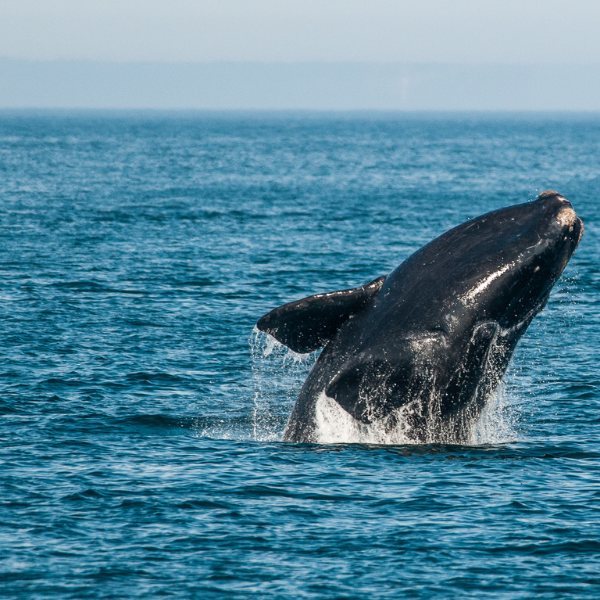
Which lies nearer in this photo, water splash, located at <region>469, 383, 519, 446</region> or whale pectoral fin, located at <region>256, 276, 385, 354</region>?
whale pectoral fin, located at <region>256, 276, 385, 354</region>

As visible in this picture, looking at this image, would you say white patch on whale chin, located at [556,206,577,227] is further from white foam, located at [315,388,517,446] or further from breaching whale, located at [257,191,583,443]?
white foam, located at [315,388,517,446]

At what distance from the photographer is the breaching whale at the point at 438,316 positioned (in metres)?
17.3

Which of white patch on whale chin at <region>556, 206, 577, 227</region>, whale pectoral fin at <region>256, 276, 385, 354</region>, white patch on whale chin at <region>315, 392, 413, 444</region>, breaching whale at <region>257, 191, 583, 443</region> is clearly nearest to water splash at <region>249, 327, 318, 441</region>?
whale pectoral fin at <region>256, 276, 385, 354</region>

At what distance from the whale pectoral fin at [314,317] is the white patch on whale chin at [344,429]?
1075 mm

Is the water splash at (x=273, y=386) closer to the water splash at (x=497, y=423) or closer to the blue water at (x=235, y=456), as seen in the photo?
the blue water at (x=235, y=456)

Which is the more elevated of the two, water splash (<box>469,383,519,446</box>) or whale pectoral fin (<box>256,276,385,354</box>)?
whale pectoral fin (<box>256,276,385,354</box>)

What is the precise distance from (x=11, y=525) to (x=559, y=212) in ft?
34.0

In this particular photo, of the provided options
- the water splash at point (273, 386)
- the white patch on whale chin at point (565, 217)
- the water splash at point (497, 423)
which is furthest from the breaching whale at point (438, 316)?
the water splash at point (497, 423)

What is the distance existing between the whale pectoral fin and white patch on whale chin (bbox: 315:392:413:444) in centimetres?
108

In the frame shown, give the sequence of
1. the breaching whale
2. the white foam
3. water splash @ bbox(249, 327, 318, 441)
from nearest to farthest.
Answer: the breaching whale
the white foam
water splash @ bbox(249, 327, 318, 441)

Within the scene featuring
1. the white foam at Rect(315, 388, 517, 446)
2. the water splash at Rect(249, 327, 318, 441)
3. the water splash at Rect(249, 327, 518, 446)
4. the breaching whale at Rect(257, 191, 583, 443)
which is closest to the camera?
the breaching whale at Rect(257, 191, 583, 443)

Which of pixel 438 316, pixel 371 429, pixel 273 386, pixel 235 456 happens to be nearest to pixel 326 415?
pixel 371 429

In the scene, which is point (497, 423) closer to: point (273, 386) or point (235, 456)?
point (235, 456)

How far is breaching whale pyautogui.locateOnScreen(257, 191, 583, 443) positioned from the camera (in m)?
17.3
